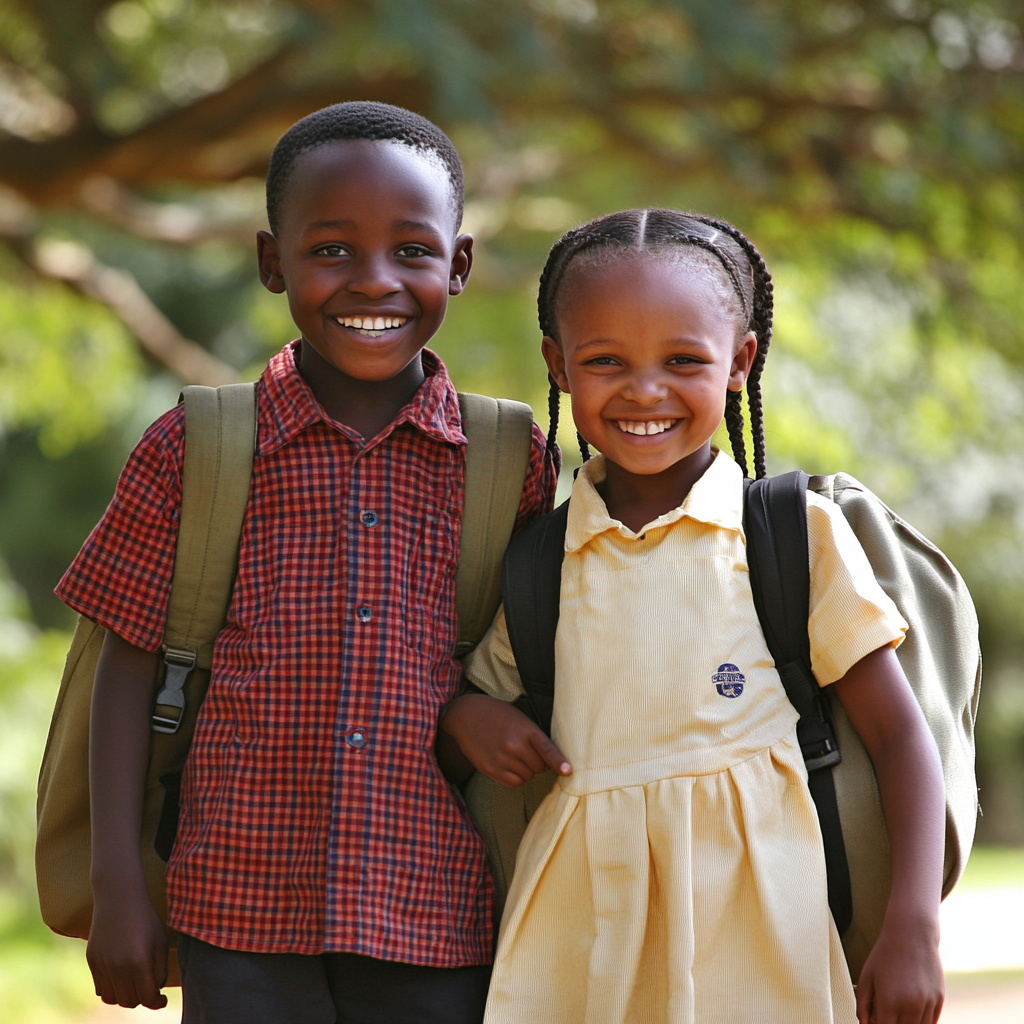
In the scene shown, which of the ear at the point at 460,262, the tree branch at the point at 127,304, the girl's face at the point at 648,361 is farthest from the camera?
the tree branch at the point at 127,304

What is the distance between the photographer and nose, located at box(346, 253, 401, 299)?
1.77 metres

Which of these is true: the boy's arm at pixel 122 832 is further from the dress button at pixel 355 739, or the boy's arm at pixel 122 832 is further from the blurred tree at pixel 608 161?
the blurred tree at pixel 608 161

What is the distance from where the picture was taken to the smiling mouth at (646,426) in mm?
1748

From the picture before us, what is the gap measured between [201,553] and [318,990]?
1.94 ft

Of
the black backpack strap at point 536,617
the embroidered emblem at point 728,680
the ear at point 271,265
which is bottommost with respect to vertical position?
the embroidered emblem at point 728,680

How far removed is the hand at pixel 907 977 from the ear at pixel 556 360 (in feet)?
2.76

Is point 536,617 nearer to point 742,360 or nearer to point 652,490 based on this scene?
point 652,490

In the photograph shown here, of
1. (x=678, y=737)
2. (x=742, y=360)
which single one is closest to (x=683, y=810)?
(x=678, y=737)

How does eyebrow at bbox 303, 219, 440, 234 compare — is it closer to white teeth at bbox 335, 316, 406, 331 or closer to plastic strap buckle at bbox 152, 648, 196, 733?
white teeth at bbox 335, 316, 406, 331

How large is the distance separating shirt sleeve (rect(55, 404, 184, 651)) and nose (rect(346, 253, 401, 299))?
328mm

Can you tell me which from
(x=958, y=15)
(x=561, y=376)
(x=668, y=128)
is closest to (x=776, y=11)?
(x=958, y=15)

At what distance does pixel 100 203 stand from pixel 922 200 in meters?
3.60

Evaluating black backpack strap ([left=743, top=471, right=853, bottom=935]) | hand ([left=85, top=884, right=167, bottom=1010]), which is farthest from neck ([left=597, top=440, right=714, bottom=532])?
hand ([left=85, top=884, right=167, bottom=1010])

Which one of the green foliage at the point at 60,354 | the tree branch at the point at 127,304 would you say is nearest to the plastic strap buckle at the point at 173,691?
the tree branch at the point at 127,304
